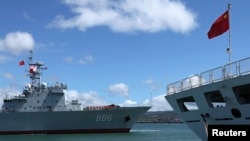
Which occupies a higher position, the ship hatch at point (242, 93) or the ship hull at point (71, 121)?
the ship hatch at point (242, 93)

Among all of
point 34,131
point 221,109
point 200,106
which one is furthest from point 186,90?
point 34,131

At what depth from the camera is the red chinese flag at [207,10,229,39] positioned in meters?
22.6

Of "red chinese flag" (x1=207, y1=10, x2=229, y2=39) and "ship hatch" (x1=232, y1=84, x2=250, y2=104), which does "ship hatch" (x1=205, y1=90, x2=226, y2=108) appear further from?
"red chinese flag" (x1=207, y1=10, x2=229, y2=39)

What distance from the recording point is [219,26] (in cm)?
2302

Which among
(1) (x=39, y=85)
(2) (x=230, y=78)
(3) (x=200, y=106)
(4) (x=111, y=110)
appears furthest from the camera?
(1) (x=39, y=85)

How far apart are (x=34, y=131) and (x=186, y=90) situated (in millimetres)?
52174

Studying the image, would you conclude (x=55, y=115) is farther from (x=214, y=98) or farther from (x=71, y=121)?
(x=214, y=98)

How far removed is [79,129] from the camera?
2749 inches

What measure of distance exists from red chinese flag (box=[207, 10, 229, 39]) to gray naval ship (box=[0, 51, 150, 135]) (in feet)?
156

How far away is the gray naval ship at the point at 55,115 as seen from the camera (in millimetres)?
69938

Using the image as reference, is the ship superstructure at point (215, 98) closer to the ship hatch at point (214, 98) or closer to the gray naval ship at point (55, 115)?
the ship hatch at point (214, 98)

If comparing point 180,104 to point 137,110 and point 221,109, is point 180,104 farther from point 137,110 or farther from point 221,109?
point 137,110

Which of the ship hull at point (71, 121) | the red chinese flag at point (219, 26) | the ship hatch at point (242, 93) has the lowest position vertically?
the ship hull at point (71, 121)

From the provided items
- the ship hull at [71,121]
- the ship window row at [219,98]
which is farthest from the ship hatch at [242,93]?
the ship hull at [71,121]
